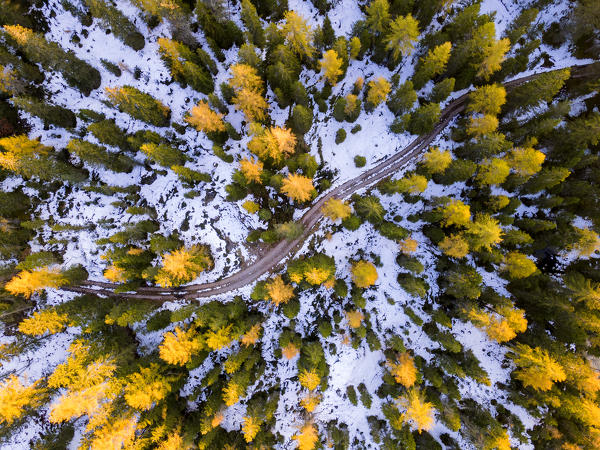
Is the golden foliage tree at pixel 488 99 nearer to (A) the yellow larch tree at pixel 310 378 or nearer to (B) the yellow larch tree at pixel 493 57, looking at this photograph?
(B) the yellow larch tree at pixel 493 57

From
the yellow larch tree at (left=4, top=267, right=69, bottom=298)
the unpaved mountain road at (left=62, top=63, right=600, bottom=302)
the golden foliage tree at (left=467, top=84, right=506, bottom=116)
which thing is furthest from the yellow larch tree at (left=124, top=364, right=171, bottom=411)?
the golden foliage tree at (left=467, top=84, right=506, bottom=116)

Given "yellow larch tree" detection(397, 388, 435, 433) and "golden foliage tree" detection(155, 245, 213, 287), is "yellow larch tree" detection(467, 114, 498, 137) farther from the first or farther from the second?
"golden foliage tree" detection(155, 245, 213, 287)

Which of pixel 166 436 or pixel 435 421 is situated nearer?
pixel 166 436

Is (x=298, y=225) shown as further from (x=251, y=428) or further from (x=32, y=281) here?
(x=32, y=281)

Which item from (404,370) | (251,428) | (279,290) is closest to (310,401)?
(251,428)

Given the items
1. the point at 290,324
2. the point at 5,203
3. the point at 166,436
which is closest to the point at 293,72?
the point at 290,324

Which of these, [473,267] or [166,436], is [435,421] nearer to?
[473,267]
